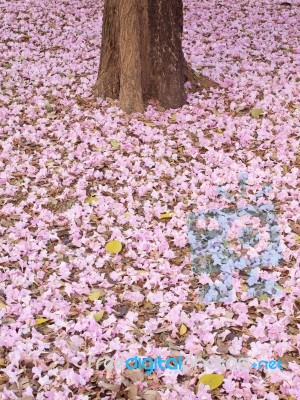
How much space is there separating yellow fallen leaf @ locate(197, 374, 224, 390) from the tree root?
5.44 meters

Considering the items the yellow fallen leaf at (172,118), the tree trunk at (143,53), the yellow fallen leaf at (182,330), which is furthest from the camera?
the yellow fallen leaf at (172,118)

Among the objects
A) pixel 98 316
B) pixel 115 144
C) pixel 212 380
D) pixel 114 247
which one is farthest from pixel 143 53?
pixel 212 380

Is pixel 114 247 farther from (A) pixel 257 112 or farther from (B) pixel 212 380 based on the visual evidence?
(A) pixel 257 112

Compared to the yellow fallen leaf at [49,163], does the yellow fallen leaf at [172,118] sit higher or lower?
higher

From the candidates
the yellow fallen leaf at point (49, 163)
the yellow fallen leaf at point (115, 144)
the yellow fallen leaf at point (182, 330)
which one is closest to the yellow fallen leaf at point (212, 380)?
the yellow fallen leaf at point (182, 330)

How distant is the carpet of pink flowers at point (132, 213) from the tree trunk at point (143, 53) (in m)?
0.30

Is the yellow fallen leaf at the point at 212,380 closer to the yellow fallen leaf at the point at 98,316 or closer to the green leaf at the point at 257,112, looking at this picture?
the yellow fallen leaf at the point at 98,316

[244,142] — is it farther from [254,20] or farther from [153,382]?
[254,20]

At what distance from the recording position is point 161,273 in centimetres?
469

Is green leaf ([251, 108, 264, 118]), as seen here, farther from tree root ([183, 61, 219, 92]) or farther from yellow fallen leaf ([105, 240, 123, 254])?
yellow fallen leaf ([105, 240, 123, 254])

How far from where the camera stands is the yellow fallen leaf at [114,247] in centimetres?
502

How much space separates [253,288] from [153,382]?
1302 mm

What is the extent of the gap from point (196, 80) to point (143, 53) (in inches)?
45.1

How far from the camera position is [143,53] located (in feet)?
24.6
